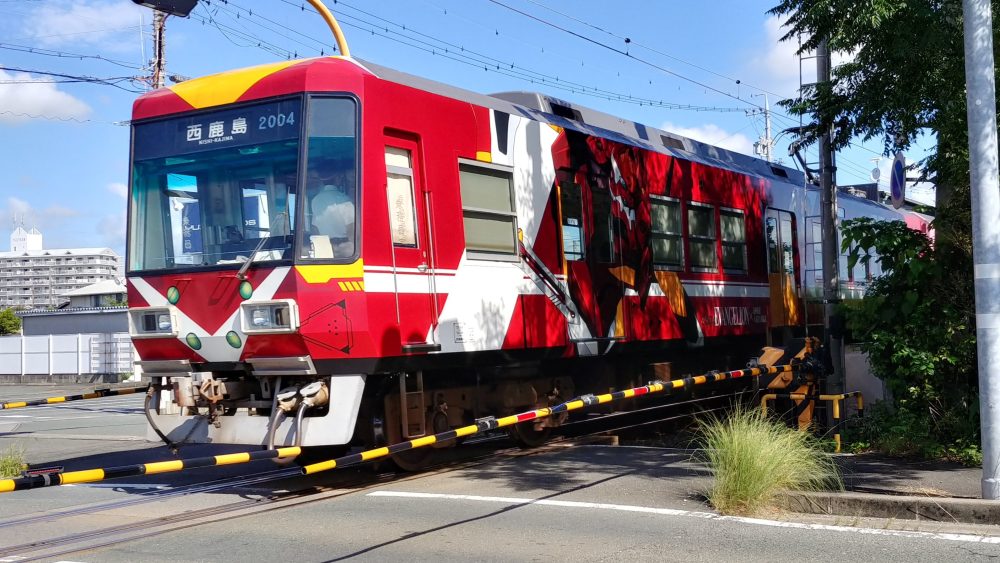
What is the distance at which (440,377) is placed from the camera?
32.9 ft

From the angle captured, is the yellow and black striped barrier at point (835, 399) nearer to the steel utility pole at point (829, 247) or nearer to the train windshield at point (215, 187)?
the steel utility pole at point (829, 247)

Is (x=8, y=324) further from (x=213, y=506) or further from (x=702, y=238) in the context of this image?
(x=213, y=506)

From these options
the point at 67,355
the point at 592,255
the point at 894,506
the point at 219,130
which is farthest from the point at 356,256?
the point at 67,355

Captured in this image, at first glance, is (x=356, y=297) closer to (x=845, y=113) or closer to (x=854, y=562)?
(x=854, y=562)

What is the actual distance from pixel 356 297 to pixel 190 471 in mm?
3740

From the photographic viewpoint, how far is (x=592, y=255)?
467 inches

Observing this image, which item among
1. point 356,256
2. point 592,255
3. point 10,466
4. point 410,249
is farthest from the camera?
point 592,255

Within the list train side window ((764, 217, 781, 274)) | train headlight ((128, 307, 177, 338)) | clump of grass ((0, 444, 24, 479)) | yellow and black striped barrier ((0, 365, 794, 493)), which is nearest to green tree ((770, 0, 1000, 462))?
yellow and black striped barrier ((0, 365, 794, 493))

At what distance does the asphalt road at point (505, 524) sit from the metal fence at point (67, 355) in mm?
27450

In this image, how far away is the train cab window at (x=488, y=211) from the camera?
33.3 ft

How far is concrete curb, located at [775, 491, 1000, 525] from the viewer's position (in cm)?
725

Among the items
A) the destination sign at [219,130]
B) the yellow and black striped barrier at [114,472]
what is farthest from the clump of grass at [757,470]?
the destination sign at [219,130]

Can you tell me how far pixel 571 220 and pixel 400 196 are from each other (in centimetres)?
291

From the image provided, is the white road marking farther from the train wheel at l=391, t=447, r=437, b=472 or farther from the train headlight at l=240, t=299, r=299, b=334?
the train headlight at l=240, t=299, r=299, b=334
